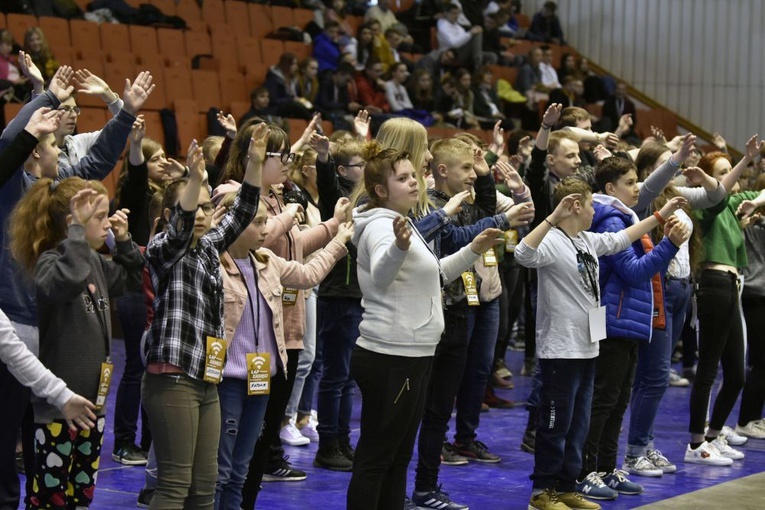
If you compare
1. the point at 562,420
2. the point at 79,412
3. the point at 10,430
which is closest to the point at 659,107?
the point at 562,420

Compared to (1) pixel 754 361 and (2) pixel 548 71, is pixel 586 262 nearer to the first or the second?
(1) pixel 754 361

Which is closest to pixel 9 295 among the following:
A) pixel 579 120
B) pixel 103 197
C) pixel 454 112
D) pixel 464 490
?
pixel 103 197

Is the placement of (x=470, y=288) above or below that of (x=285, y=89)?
below

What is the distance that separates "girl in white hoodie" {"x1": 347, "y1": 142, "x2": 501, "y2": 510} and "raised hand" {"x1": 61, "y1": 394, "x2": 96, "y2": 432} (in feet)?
3.01

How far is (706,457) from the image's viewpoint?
19.5ft

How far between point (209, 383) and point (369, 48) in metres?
9.87

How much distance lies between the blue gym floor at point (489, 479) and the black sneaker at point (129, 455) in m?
0.05

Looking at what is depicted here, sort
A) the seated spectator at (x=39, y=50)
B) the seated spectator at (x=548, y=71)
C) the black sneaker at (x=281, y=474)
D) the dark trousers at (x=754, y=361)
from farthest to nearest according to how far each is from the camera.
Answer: the seated spectator at (x=548, y=71) → the seated spectator at (x=39, y=50) → the dark trousers at (x=754, y=361) → the black sneaker at (x=281, y=474)

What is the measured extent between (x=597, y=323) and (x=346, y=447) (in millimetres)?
1492

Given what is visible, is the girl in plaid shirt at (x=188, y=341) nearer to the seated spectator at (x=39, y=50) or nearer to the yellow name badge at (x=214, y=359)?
the yellow name badge at (x=214, y=359)

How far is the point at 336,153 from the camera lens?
18.2ft

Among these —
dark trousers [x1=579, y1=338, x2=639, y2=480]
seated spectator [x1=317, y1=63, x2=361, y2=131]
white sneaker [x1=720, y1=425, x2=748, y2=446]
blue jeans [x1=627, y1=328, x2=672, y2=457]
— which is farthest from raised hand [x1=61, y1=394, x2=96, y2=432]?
seated spectator [x1=317, y1=63, x2=361, y2=131]

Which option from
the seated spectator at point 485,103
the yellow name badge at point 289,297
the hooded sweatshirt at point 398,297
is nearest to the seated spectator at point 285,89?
the seated spectator at point 485,103

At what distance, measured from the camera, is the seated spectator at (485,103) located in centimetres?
1334
